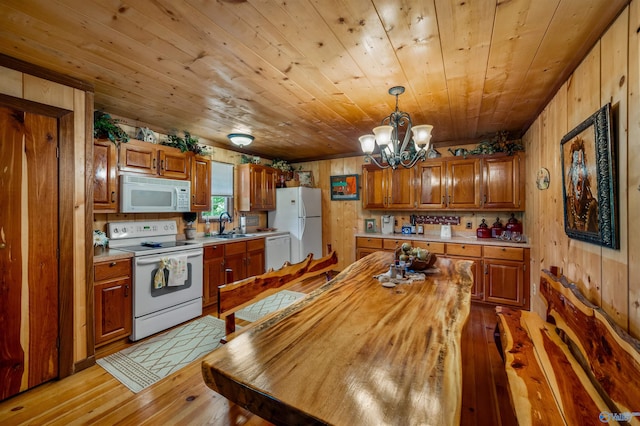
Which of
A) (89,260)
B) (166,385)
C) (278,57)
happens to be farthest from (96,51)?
(166,385)

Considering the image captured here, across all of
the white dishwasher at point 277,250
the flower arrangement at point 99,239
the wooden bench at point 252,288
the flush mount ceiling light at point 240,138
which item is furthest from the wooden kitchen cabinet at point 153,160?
the wooden bench at point 252,288

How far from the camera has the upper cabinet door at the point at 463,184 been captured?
3.80 metres

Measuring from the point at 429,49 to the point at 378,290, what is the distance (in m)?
1.60

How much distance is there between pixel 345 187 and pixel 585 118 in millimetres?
3606

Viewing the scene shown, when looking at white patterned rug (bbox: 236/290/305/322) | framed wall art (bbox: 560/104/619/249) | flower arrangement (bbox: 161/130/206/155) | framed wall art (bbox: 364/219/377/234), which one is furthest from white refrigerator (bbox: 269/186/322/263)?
framed wall art (bbox: 560/104/619/249)

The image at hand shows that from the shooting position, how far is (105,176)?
2723 mm

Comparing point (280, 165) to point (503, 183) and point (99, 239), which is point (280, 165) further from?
point (503, 183)

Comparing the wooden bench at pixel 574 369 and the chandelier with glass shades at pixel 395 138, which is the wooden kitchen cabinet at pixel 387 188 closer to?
the chandelier with glass shades at pixel 395 138

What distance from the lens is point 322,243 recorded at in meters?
5.32

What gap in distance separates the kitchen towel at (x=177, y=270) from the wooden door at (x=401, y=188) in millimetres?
3043

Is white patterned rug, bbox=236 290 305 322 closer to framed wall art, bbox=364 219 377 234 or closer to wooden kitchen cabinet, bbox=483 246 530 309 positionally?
framed wall art, bbox=364 219 377 234

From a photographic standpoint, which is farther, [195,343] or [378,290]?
[195,343]

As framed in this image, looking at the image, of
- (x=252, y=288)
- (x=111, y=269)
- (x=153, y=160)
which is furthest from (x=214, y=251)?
(x=252, y=288)

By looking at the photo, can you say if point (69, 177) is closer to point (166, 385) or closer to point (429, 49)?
point (166, 385)
